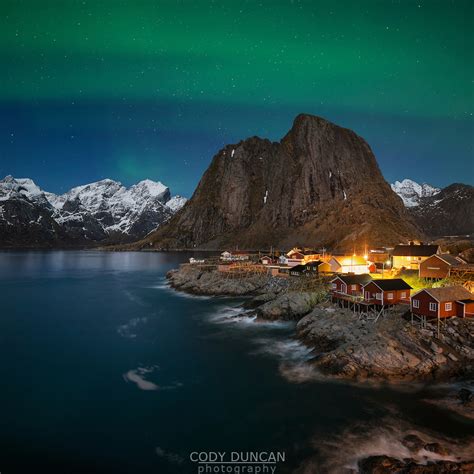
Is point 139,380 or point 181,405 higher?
point 181,405

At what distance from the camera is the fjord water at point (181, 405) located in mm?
18766

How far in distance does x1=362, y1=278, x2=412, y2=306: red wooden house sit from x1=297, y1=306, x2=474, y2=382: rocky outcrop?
556 cm

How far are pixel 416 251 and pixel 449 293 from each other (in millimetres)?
33612

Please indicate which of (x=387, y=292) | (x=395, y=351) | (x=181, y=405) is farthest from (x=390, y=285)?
(x=181, y=405)

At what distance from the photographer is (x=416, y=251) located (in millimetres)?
64250

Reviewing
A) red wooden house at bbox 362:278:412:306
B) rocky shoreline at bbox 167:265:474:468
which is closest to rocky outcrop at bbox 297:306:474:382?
rocky shoreline at bbox 167:265:474:468

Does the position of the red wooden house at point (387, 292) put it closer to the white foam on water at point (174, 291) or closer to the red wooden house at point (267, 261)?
the white foam on water at point (174, 291)

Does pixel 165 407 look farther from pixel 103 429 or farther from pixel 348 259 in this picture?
pixel 348 259

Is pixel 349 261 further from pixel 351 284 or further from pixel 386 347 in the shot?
pixel 386 347

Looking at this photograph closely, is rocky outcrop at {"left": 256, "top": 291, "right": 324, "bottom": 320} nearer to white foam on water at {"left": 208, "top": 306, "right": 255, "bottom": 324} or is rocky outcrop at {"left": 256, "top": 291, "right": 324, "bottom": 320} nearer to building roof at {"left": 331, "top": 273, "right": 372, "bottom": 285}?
white foam on water at {"left": 208, "top": 306, "right": 255, "bottom": 324}

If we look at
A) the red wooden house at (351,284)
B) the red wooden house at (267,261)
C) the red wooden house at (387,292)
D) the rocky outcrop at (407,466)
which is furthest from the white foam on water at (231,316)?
the red wooden house at (267,261)

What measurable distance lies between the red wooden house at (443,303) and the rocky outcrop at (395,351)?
4.13ft

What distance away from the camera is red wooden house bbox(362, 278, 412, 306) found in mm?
38375

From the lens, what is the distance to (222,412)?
2306 cm
